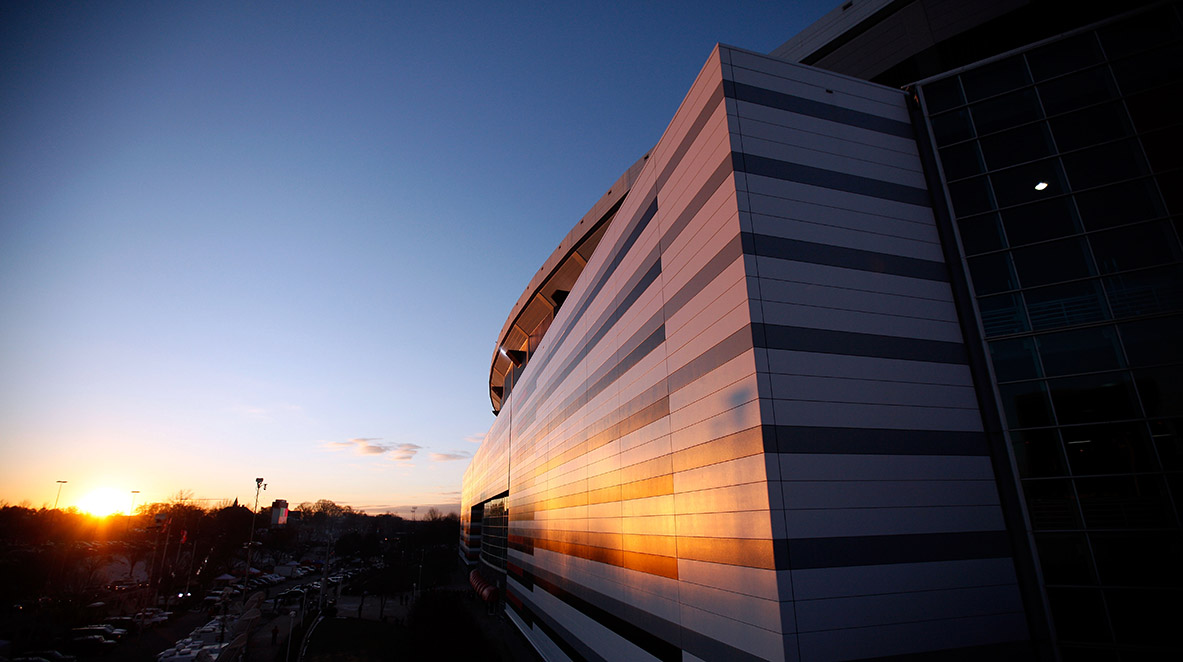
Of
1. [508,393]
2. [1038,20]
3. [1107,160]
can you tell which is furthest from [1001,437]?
[508,393]

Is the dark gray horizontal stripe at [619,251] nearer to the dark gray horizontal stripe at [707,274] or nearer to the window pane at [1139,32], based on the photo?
the dark gray horizontal stripe at [707,274]

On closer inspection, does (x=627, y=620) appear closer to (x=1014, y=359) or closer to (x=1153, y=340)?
(x=1014, y=359)

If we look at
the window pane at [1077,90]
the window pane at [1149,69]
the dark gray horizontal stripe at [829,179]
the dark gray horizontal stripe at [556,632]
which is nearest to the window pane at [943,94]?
the window pane at [1077,90]

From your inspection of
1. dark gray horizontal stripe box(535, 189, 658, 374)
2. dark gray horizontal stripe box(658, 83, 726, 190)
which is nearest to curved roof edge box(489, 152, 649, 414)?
dark gray horizontal stripe box(535, 189, 658, 374)

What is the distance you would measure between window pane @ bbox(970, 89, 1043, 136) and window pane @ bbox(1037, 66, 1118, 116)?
259mm

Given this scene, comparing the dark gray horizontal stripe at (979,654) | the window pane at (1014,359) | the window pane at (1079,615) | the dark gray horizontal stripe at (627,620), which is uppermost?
the window pane at (1014,359)

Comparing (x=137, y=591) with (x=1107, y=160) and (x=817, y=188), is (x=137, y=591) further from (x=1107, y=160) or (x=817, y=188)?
(x=1107, y=160)

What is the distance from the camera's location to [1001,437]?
11.6 meters

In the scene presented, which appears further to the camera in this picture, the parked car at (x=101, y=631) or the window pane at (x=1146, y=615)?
the parked car at (x=101, y=631)

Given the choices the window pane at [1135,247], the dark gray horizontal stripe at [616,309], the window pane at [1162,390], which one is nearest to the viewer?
the window pane at [1162,390]

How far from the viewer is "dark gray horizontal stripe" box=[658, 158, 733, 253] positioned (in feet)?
40.9

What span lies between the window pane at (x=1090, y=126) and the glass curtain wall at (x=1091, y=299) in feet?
0.12

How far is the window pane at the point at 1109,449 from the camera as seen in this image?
33.3ft

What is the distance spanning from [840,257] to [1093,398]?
6415mm
